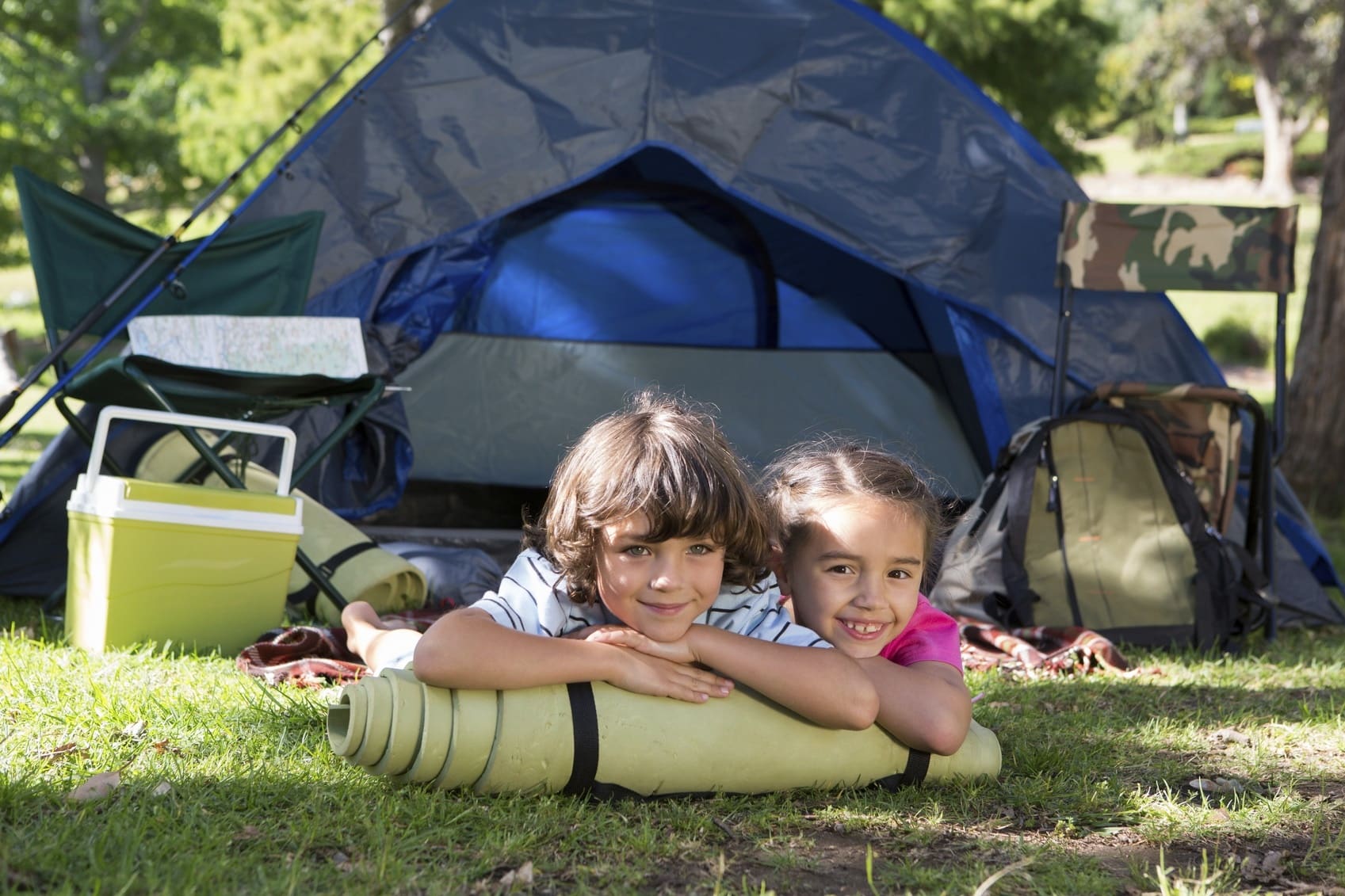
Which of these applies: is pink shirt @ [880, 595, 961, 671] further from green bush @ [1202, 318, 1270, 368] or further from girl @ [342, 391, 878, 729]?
green bush @ [1202, 318, 1270, 368]

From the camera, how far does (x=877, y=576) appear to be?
76.1 inches

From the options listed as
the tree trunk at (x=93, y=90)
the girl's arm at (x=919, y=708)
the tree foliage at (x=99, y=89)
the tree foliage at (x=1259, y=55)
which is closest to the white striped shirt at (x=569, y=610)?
the girl's arm at (x=919, y=708)

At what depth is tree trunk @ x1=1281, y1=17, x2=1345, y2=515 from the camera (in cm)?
455

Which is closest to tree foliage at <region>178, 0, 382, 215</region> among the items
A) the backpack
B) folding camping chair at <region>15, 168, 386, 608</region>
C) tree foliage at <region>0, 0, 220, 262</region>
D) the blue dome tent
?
tree foliage at <region>0, 0, 220, 262</region>

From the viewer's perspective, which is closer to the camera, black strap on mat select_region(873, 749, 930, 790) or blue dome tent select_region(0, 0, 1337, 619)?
black strap on mat select_region(873, 749, 930, 790)

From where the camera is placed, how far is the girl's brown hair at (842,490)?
1.96 metres

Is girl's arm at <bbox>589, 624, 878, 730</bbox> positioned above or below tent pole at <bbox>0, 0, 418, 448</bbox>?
below

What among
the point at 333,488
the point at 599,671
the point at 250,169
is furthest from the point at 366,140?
the point at 250,169

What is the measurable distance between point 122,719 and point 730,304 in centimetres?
260

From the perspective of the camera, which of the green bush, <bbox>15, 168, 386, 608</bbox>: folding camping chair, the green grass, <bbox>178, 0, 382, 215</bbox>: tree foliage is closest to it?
the green grass

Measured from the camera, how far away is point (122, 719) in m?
2.08

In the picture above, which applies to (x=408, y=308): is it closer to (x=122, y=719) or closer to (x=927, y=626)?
(x=122, y=719)

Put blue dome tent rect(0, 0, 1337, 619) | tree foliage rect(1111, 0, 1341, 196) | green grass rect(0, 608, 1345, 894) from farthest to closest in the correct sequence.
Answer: tree foliage rect(1111, 0, 1341, 196) < blue dome tent rect(0, 0, 1337, 619) < green grass rect(0, 608, 1345, 894)

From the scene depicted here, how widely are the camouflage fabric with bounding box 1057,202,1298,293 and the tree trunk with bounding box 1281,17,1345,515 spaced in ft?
4.83
